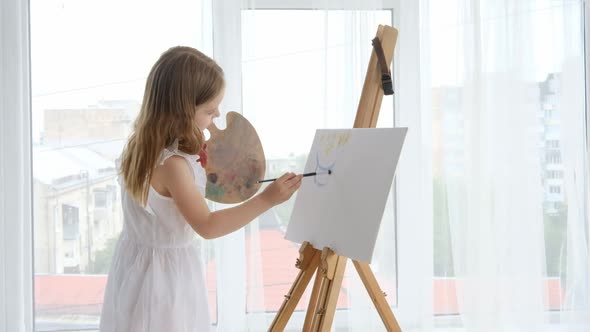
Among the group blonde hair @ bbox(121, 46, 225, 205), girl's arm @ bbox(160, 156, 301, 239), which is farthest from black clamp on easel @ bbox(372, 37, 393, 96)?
blonde hair @ bbox(121, 46, 225, 205)

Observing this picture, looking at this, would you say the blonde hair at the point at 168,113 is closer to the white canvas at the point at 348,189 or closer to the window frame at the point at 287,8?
the white canvas at the point at 348,189

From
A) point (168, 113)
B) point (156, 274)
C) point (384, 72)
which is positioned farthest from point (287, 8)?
point (156, 274)

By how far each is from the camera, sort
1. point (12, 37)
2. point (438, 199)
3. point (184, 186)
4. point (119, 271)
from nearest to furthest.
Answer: point (184, 186) < point (119, 271) < point (12, 37) < point (438, 199)

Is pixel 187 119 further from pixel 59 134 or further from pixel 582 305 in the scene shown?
pixel 582 305

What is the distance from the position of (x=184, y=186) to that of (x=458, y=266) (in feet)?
4.36

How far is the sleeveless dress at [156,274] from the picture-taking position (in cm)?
155

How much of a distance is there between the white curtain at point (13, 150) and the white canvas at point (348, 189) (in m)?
1.16

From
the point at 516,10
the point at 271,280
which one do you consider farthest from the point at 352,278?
the point at 516,10

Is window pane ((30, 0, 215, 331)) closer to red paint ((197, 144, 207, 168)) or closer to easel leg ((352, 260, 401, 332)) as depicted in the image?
red paint ((197, 144, 207, 168))

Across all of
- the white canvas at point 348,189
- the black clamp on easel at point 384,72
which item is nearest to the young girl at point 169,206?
the white canvas at point 348,189

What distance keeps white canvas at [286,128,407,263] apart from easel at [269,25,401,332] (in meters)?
0.05

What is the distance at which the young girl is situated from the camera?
1507 mm

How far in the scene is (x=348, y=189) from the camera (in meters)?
1.55

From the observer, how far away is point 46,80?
2.39 m
